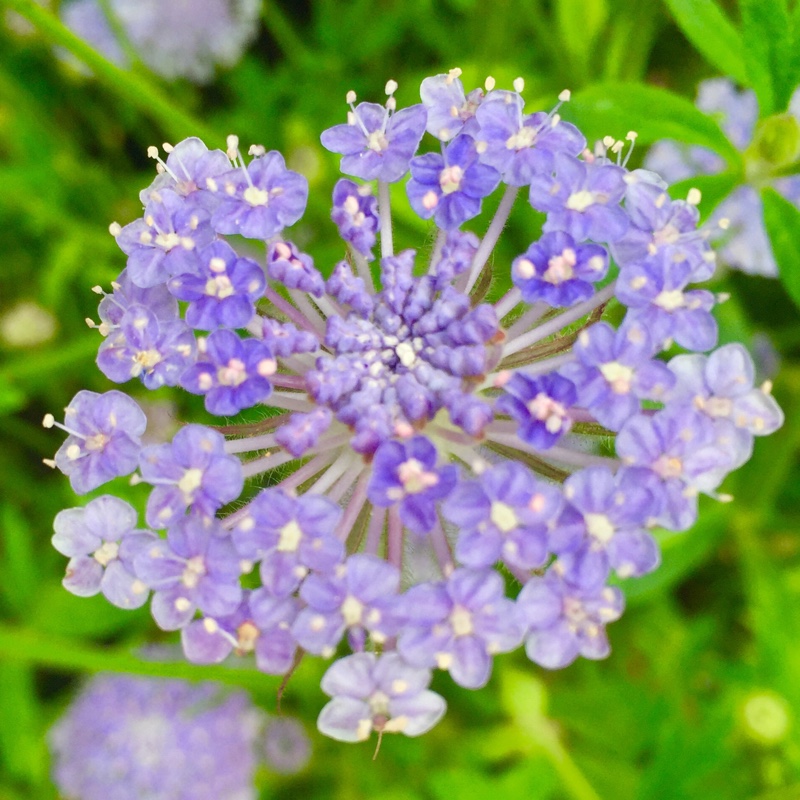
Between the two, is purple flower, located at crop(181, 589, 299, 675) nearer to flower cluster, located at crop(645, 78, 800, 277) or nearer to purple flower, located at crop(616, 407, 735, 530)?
purple flower, located at crop(616, 407, 735, 530)

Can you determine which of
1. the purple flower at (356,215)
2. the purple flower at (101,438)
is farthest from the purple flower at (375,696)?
the purple flower at (356,215)

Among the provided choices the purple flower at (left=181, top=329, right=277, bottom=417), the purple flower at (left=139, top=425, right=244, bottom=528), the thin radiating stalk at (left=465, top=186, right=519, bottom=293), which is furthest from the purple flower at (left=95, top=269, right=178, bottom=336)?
the thin radiating stalk at (left=465, top=186, right=519, bottom=293)

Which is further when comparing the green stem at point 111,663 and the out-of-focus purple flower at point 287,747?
the out-of-focus purple flower at point 287,747

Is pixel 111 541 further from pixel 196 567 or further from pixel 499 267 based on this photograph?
pixel 499 267

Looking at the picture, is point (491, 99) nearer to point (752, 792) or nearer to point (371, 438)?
point (371, 438)

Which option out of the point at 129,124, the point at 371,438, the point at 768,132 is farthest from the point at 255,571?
the point at 129,124

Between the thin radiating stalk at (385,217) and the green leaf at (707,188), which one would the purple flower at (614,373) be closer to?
the thin radiating stalk at (385,217)
